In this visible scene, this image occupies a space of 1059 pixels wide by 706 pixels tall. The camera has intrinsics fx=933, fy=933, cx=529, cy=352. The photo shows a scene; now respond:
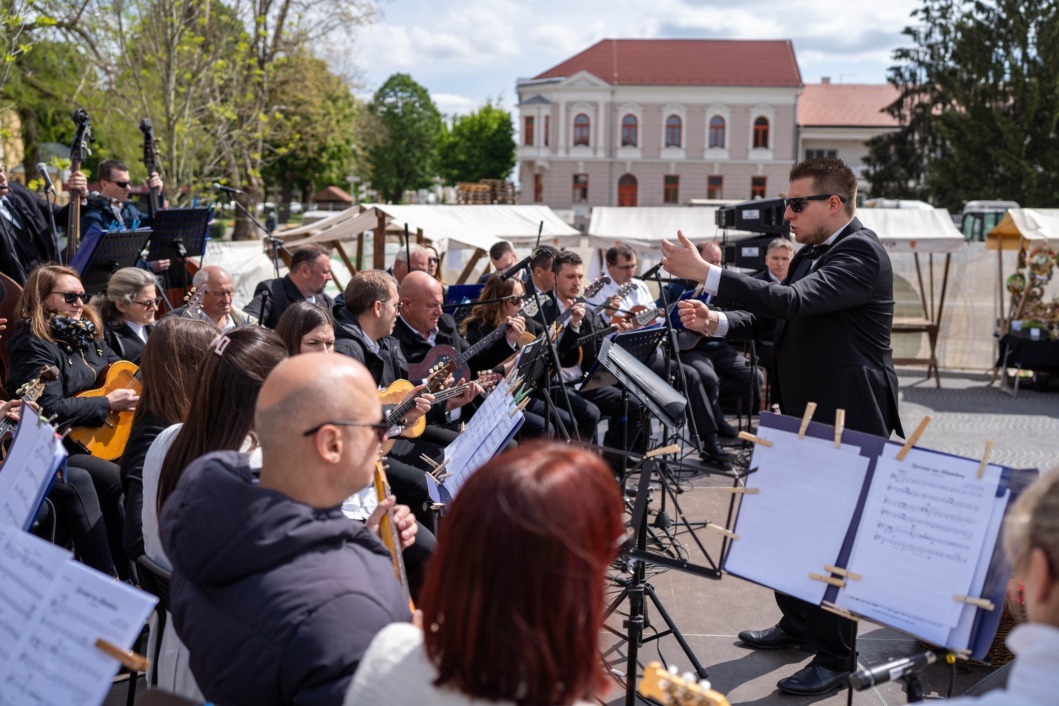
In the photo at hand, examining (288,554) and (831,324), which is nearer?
(288,554)

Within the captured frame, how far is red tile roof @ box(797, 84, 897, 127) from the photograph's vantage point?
209 ft

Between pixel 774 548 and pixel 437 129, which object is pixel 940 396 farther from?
pixel 437 129

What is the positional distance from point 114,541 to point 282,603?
339 centimetres

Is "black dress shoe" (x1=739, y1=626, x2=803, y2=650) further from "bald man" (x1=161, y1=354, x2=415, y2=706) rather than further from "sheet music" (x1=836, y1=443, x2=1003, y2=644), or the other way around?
"bald man" (x1=161, y1=354, x2=415, y2=706)

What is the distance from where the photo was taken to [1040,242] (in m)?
11.9

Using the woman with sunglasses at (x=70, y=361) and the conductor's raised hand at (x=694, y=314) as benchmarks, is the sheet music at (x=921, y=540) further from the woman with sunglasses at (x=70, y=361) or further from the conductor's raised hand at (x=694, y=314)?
the woman with sunglasses at (x=70, y=361)

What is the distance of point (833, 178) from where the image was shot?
13.5ft

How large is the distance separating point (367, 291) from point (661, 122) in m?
59.3

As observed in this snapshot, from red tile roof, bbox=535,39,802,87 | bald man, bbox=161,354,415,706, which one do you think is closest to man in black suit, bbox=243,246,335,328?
bald man, bbox=161,354,415,706

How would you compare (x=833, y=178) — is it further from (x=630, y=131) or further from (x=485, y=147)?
(x=485, y=147)

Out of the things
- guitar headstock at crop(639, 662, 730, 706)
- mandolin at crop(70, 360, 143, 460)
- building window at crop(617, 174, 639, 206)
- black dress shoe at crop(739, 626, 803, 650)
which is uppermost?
building window at crop(617, 174, 639, 206)

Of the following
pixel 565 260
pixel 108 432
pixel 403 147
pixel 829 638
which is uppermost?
pixel 403 147

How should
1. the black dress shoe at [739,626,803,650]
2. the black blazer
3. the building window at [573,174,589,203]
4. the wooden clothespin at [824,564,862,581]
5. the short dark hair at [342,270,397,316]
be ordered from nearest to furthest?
the wooden clothespin at [824,564,862,581] < the black dress shoe at [739,626,803,650] < the short dark hair at [342,270,397,316] < the black blazer < the building window at [573,174,589,203]

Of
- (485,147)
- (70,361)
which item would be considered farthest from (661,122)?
(70,361)
